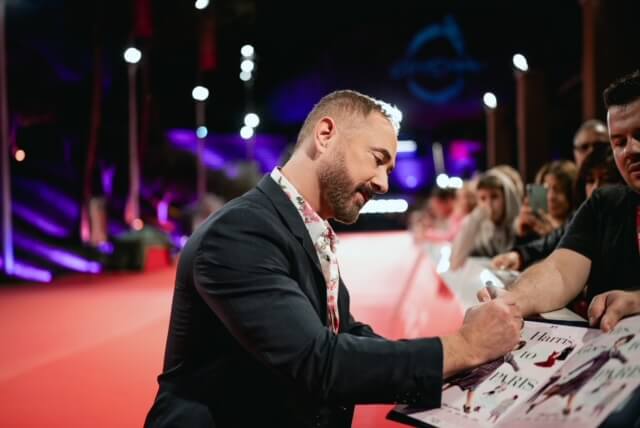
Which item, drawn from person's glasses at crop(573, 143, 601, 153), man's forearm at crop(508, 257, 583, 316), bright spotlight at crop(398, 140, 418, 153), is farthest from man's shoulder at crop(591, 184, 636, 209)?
bright spotlight at crop(398, 140, 418, 153)

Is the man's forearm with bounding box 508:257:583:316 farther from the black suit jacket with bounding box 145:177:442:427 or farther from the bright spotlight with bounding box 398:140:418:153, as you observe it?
the bright spotlight with bounding box 398:140:418:153

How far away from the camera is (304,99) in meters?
23.1

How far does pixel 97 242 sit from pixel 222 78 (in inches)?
415

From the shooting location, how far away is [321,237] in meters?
1.34

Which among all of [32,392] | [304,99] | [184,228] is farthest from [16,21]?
[304,99]

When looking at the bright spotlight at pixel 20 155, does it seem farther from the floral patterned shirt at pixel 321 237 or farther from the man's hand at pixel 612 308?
the man's hand at pixel 612 308

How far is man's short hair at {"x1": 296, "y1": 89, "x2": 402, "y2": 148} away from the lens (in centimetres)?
138

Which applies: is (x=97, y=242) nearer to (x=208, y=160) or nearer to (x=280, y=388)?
(x=280, y=388)

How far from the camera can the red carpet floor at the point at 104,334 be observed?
261 centimetres

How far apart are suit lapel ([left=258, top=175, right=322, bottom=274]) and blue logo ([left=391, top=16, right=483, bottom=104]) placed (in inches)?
833

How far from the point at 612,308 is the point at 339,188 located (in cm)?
64

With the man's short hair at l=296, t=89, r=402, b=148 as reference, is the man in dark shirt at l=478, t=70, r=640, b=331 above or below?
below

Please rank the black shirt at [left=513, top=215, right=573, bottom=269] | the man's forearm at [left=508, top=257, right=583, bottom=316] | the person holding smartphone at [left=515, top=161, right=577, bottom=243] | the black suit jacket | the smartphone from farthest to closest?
1. the smartphone
2. the person holding smartphone at [left=515, top=161, right=577, bottom=243]
3. the black shirt at [left=513, top=215, right=573, bottom=269]
4. the man's forearm at [left=508, top=257, right=583, bottom=316]
5. the black suit jacket

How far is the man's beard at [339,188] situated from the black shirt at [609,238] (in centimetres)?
75
